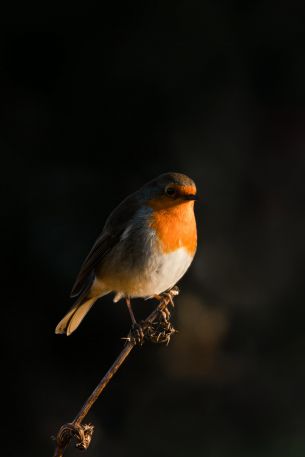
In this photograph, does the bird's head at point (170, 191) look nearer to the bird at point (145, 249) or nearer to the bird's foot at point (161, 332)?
the bird at point (145, 249)

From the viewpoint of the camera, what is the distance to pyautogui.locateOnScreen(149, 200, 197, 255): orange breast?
9.21 ft

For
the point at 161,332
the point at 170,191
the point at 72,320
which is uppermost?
the point at 170,191

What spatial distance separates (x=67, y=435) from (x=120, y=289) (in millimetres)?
1561

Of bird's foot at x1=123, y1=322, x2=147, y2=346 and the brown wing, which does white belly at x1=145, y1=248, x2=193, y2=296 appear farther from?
bird's foot at x1=123, y1=322, x2=147, y2=346

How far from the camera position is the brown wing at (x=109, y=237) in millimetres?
3018

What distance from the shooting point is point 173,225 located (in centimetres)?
281

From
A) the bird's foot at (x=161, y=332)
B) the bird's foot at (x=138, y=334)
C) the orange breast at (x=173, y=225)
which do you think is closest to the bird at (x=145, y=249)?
the orange breast at (x=173, y=225)

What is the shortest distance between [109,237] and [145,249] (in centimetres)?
29

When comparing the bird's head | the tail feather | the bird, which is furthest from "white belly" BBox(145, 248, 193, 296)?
the tail feather

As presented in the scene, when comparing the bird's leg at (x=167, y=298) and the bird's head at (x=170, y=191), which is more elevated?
the bird's head at (x=170, y=191)

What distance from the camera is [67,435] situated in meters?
1.42

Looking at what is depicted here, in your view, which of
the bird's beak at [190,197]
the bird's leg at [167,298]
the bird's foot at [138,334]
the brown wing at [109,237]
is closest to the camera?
the bird's foot at [138,334]

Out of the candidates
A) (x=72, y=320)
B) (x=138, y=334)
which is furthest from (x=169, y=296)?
(x=72, y=320)

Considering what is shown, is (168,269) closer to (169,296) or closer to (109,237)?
(169,296)
